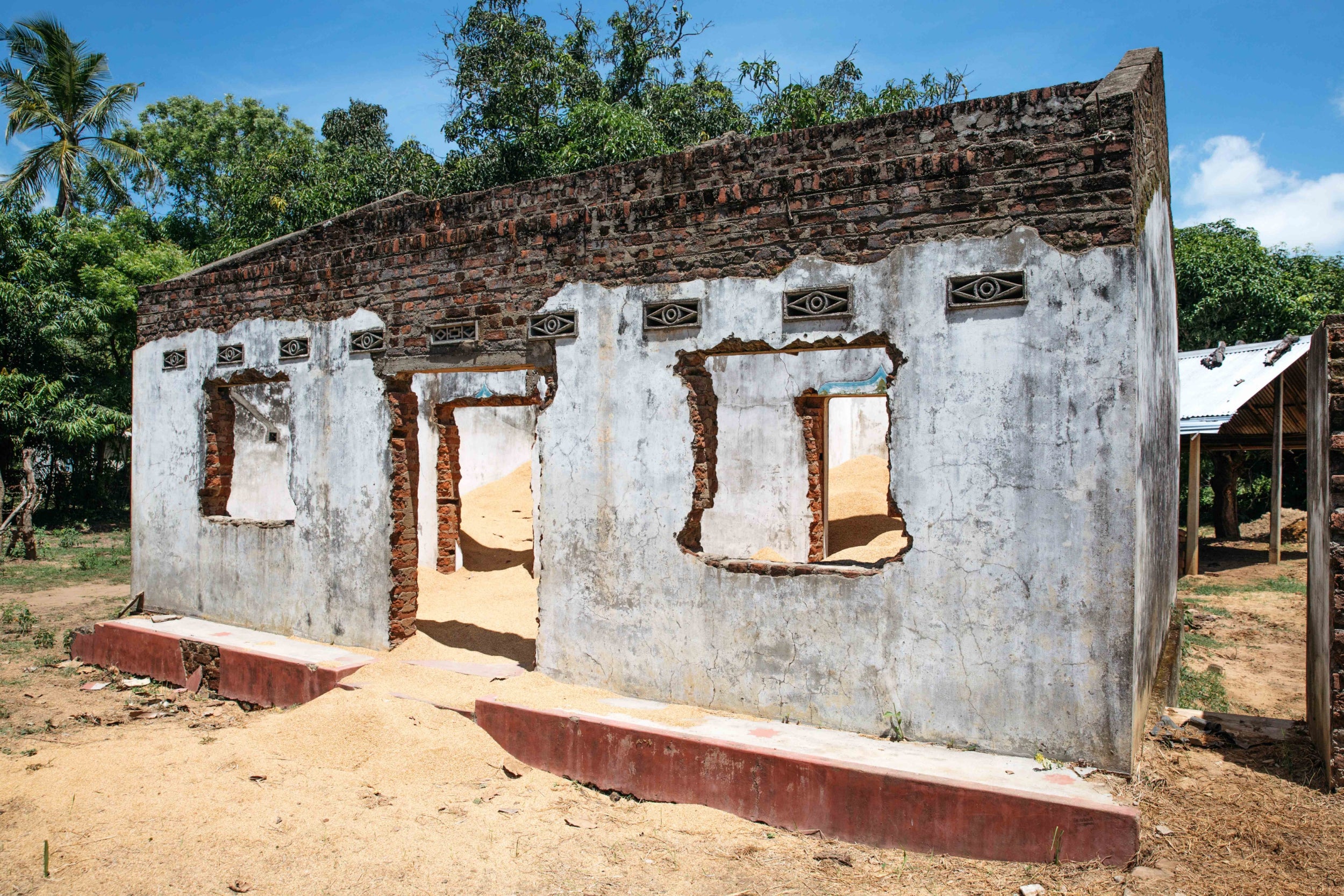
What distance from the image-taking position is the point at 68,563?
13.8m

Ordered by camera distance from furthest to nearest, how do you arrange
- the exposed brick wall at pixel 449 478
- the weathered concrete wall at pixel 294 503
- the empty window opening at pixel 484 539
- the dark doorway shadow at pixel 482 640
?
the exposed brick wall at pixel 449 478 → the empty window opening at pixel 484 539 → the weathered concrete wall at pixel 294 503 → the dark doorway shadow at pixel 482 640

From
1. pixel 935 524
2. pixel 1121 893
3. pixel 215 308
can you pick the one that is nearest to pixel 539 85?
pixel 215 308

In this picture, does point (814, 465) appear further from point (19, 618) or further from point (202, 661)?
point (19, 618)

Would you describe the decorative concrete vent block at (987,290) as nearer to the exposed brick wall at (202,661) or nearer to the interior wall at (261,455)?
the exposed brick wall at (202,661)

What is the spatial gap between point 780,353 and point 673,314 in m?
1.08

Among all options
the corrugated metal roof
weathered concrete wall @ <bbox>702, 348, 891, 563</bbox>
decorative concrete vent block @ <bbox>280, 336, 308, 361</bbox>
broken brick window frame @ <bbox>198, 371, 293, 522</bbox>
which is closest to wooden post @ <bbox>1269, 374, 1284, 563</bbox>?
the corrugated metal roof

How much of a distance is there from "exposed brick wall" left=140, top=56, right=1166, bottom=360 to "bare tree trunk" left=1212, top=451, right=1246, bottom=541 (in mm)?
13367

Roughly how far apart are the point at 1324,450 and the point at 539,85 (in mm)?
16531

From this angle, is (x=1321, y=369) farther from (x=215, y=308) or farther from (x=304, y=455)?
(x=215, y=308)

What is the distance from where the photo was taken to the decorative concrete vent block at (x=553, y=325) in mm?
6035

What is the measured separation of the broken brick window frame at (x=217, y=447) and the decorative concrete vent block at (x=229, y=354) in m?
0.15

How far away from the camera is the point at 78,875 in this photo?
13.0ft

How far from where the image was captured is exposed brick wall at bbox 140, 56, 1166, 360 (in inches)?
179

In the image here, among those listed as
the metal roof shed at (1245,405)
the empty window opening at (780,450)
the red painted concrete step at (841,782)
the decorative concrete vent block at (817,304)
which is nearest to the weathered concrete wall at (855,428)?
the empty window opening at (780,450)
